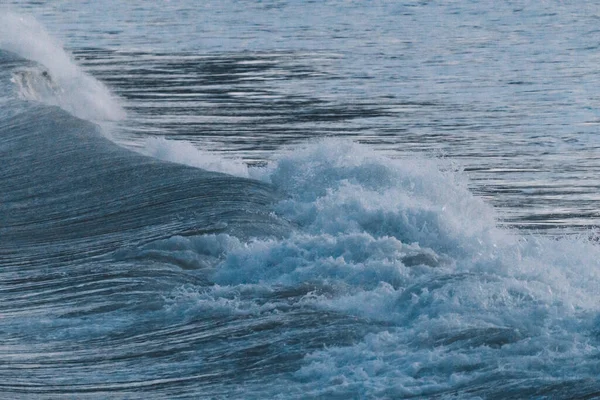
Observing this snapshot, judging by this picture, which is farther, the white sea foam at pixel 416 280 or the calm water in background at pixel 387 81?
the calm water in background at pixel 387 81

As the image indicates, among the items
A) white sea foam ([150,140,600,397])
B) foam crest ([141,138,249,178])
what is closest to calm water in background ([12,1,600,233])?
foam crest ([141,138,249,178])

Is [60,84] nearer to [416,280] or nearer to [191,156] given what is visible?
[191,156]

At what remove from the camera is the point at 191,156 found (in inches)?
763

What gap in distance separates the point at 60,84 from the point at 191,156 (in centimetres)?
964

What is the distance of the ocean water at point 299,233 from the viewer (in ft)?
31.1

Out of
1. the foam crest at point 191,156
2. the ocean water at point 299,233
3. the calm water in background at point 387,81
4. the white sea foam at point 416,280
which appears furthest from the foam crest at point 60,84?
the white sea foam at point 416,280

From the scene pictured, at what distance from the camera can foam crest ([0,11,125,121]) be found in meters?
26.1

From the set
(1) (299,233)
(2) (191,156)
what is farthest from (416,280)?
(2) (191,156)

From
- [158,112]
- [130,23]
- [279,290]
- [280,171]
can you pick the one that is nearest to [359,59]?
[158,112]

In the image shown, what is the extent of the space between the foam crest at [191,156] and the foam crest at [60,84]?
542cm

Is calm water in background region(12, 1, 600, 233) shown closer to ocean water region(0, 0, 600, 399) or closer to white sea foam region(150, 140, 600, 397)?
ocean water region(0, 0, 600, 399)

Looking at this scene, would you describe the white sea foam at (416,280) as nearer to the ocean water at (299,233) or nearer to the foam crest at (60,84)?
the ocean water at (299,233)

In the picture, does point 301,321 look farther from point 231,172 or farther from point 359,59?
point 359,59

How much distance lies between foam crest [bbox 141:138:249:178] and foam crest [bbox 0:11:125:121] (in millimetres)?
5415
